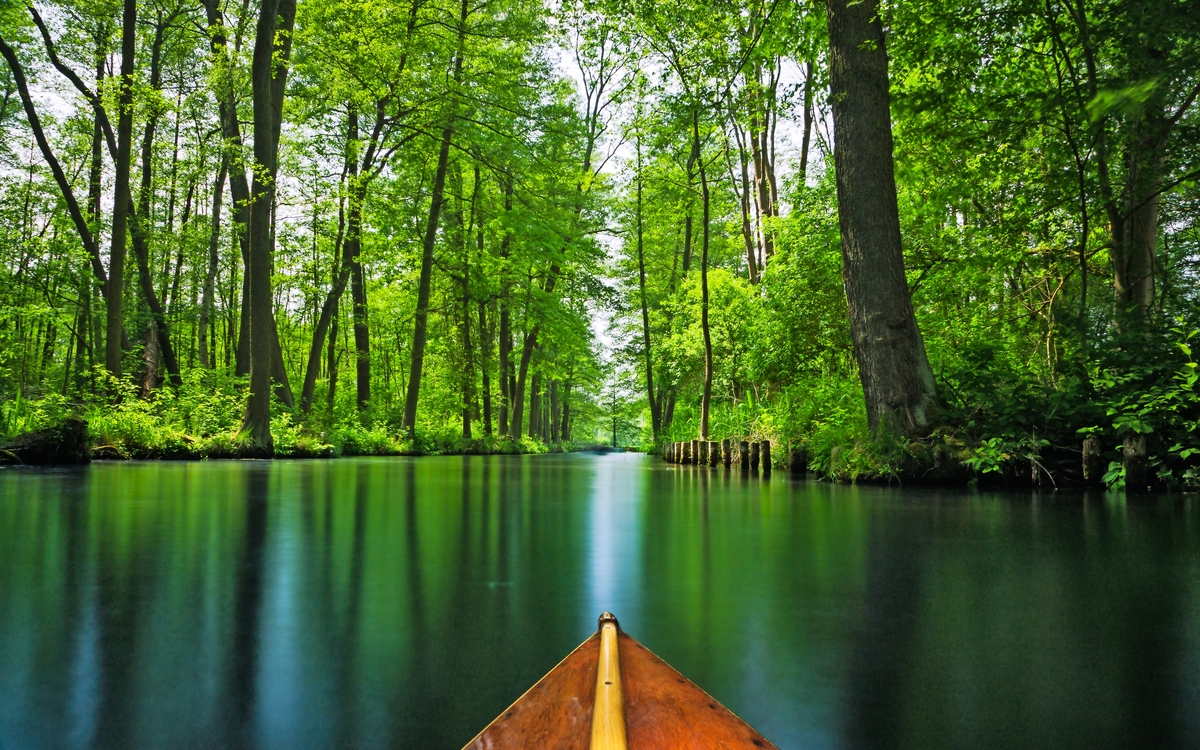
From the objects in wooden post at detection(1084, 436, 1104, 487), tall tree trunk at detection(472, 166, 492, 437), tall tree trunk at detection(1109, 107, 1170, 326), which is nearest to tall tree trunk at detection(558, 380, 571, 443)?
tall tree trunk at detection(472, 166, 492, 437)

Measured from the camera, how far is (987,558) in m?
2.67

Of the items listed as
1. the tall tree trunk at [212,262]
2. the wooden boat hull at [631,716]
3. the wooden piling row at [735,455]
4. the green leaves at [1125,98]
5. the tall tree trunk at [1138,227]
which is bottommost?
the wooden piling row at [735,455]

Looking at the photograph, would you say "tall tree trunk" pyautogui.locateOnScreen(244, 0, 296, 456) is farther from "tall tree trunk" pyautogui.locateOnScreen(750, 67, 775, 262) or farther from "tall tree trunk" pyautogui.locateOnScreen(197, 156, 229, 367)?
"tall tree trunk" pyautogui.locateOnScreen(750, 67, 775, 262)

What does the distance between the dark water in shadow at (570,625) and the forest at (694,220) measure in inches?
65.1

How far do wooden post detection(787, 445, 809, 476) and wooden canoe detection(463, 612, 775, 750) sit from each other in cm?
827

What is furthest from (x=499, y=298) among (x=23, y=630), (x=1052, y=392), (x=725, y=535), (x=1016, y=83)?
(x=23, y=630)

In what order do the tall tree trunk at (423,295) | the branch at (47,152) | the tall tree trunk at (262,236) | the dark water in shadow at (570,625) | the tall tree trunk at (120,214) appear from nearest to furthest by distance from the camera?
the dark water in shadow at (570,625), the tall tree trunk at (262,236), the tall tree trunk at (120,214), the branch at (47,152), the tall tree trunk at (423,295)

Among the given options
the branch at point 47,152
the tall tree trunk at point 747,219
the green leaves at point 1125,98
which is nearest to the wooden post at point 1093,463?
the green leaves at point 1125,98

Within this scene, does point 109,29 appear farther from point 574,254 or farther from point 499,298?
point 574,254

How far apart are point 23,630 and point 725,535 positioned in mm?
2669

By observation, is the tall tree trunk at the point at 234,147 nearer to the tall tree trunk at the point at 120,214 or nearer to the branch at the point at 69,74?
the tall tree trunk at the point at 120,214

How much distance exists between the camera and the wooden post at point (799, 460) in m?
8.83

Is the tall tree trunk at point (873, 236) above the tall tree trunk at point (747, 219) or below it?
below

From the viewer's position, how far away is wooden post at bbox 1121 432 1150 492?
544 cm
